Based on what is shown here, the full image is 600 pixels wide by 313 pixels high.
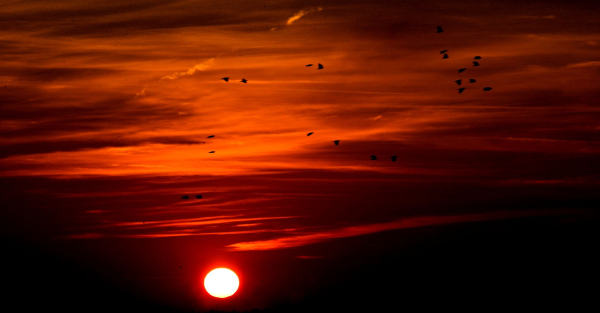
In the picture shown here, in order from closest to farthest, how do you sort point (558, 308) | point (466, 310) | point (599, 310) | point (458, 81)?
point (458, 81) → point (599, 310) → point (558, 308) → point (466, 310)

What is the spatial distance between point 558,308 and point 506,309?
9739 mm

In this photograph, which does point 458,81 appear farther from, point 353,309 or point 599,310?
point 353,309

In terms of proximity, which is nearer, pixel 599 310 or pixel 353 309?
pixel 599 310

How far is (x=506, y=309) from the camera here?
5315 inches

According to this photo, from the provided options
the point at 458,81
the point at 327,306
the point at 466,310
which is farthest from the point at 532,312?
the point at 458,81

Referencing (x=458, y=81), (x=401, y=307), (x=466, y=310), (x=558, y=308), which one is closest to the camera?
(x=458, y=81)

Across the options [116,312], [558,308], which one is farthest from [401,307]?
[116,312]

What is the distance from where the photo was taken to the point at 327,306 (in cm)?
15388

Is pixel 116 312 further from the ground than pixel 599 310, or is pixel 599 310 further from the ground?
pixel 116 312

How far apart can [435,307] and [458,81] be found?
384 ft

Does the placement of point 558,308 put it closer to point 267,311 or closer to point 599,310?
point 599,310

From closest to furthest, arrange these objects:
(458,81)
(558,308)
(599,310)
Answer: (458,81) → (599,310) → (558,308)

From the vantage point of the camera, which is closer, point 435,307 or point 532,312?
point 532,312

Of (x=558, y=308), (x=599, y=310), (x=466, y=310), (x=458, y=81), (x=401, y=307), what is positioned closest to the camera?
(x=458, y=81)
